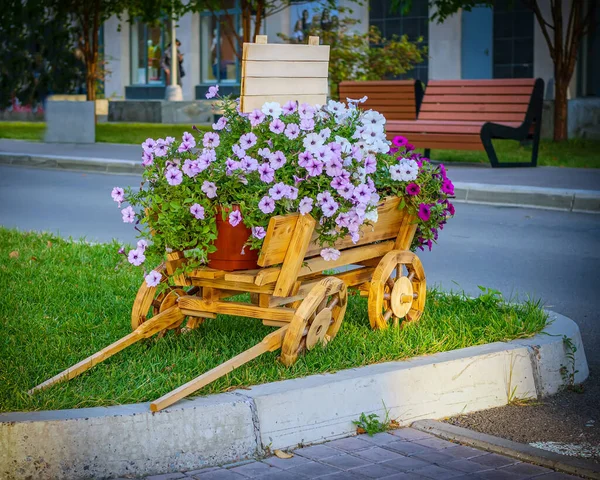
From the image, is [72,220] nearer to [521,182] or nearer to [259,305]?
[521,182]

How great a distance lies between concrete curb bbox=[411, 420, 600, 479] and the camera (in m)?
3.92

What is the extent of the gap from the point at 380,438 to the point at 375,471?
392 millimetres

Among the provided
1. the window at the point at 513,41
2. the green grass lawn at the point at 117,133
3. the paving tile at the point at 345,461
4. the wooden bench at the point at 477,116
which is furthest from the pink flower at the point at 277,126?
the window at the point at 513,41

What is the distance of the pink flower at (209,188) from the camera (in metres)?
4.59

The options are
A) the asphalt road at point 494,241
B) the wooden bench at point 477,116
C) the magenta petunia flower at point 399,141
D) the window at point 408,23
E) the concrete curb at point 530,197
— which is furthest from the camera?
the window at point 408,23

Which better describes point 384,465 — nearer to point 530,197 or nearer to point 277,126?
point 277,126

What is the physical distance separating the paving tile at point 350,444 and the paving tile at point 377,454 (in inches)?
1.8

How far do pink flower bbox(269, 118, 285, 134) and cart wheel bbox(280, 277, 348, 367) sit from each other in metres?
0.69

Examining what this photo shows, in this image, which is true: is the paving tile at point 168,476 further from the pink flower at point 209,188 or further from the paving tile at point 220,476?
the pink flower at point 209,188

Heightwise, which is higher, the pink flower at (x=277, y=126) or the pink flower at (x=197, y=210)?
the pink flower at (x=277, y=126)

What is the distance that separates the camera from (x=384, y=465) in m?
3.95

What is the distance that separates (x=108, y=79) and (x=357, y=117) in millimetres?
31939

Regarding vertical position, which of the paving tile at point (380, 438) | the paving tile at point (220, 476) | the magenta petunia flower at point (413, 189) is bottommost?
the paving tile at point (220, 476)

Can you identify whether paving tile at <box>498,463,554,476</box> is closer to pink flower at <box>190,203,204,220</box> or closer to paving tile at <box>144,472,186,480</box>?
paving tile at <box>144,472,186,480</box>
